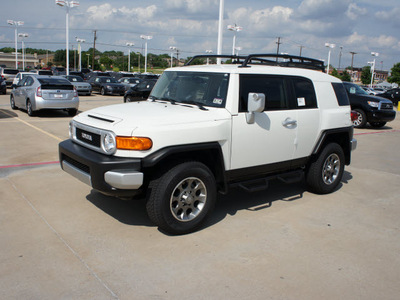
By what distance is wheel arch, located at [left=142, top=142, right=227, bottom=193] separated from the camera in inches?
163

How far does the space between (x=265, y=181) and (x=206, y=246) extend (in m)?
1.50

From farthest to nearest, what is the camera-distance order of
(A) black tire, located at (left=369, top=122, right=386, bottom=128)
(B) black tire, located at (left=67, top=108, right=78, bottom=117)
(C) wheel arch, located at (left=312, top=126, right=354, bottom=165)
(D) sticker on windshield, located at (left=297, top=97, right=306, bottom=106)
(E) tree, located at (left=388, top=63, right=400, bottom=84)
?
(E) tree, located at (left=388, top=63, right=400, bottom=84) → (A) black tire, located at (left=369, top=122, right=386, bottom=128) → (B) black tire, located at (left=67, top=108, right=78, bottom=117) → (C) wheel arch, located at (left=312, top=126, right=354, bottom=165) → (D) sticker on windshield, located at (left=297, top=97, right=306, bottom=106)

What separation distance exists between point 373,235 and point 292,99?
2.08 metres

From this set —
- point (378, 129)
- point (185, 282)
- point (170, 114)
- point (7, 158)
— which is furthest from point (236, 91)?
point (378, 129)

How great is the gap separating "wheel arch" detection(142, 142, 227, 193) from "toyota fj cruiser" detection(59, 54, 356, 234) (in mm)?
11

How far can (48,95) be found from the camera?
45.5 ft

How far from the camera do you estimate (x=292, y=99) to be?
5527 mm

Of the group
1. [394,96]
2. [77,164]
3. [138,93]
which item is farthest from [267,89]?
[394,96]

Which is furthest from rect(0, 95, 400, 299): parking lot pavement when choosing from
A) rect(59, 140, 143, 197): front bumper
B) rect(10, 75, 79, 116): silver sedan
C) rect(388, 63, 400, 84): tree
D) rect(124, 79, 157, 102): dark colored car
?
rect(388, 63, 400, 84): tree

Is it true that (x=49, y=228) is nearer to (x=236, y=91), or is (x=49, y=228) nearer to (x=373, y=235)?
(x=236, y=91)

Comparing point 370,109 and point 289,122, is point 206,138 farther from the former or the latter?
point 370,109

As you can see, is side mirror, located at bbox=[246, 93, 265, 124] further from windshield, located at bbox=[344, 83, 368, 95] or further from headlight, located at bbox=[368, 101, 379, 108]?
windshield, located at bbox=[344, 83, 368, 95]

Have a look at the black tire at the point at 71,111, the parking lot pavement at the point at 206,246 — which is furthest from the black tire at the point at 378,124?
the black tire at the point at 71,111

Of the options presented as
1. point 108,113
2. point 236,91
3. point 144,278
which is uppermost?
point 236,91
